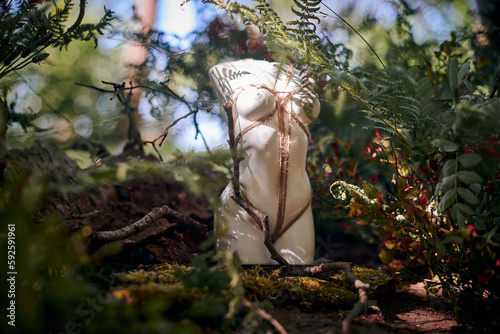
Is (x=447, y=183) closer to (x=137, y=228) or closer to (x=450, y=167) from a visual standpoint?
(x=450, y=167)

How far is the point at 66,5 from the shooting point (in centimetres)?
109

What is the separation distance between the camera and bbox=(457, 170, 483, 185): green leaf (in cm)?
76

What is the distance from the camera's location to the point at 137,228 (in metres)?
1.00

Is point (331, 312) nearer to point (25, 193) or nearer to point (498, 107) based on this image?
point (498, 107)

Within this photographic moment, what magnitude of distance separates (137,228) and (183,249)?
0.33m

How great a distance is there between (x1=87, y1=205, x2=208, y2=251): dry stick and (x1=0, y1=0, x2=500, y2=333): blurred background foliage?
0.08 meters

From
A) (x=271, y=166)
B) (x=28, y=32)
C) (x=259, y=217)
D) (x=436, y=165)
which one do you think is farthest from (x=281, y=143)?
(x=28, y=32)

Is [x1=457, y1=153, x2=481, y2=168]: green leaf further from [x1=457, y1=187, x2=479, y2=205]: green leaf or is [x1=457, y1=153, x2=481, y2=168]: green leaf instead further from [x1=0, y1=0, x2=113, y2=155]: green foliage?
[x1=0, y1=0, x2=113, y2=155]: green foliage

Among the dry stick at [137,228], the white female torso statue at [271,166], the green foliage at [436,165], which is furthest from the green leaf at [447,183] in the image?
the dry stick at [137,228]

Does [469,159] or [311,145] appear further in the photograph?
[311,145]

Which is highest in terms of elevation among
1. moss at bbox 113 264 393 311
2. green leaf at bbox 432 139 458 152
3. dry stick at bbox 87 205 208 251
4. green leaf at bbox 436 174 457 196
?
green leaf at bbox 432 139 458 152

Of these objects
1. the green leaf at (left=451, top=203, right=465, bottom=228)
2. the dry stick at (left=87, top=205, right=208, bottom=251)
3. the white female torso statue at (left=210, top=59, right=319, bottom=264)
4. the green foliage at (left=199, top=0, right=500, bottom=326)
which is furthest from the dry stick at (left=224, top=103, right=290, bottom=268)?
the green leaf at (left=451, top=203, right=465, bottom=228)

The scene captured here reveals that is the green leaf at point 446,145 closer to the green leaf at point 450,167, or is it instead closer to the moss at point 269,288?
the green leaf at point 450,167

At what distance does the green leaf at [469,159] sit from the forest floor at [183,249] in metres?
0.39
